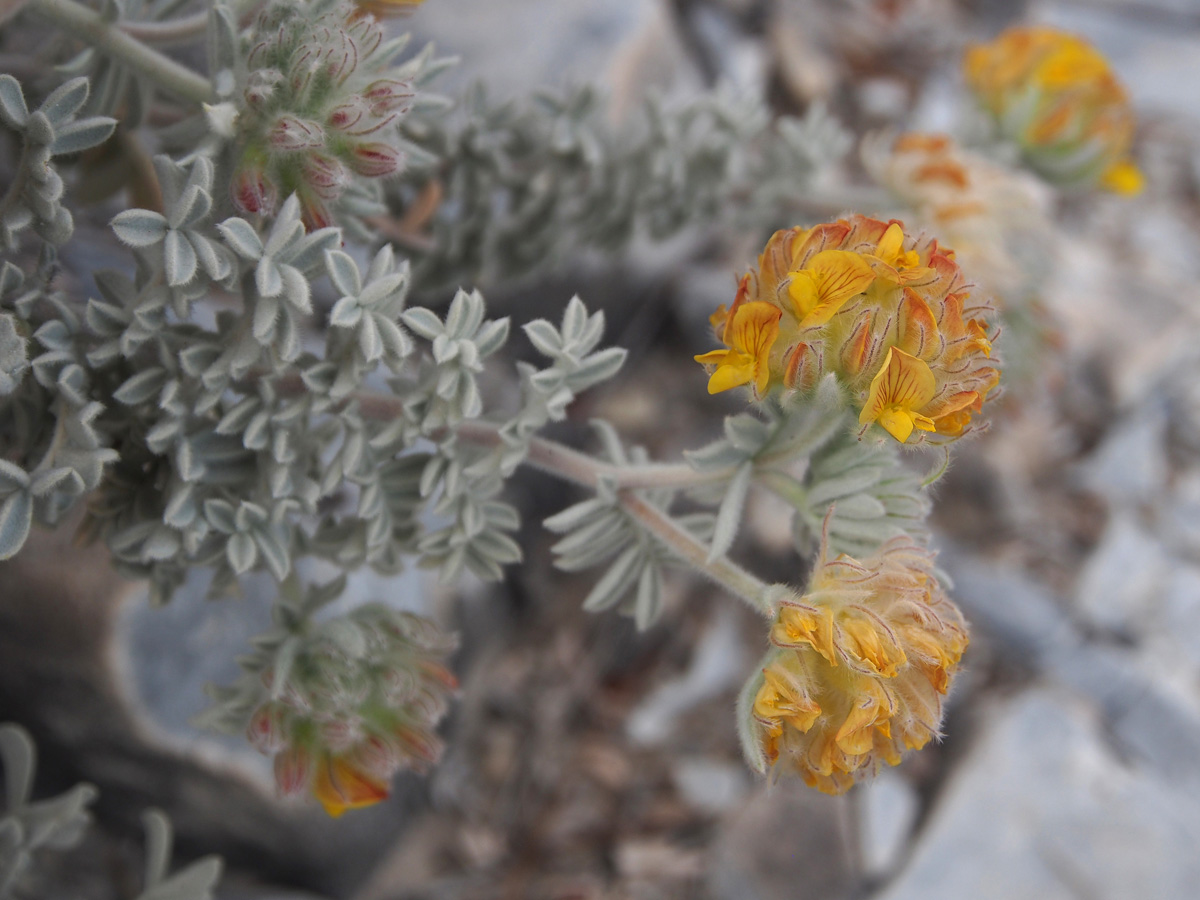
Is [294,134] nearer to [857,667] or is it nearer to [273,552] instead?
[273,552]

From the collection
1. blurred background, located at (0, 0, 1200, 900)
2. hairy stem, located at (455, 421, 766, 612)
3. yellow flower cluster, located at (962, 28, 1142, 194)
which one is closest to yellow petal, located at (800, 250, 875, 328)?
hairy stem, located at (455, 421, 766, 612)

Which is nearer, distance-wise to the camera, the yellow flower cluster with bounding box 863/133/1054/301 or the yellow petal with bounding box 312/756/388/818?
the yellow petal with bounding box 312/756/388/818

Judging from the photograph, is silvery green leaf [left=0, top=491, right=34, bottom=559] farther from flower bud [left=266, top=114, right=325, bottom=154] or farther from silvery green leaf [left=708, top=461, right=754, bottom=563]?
silvery green leaf [left=708, top=461, right=754, bottom=563]

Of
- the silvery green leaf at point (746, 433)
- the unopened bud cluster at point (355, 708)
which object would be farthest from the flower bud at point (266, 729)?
the silvery green leaf at point (746, 433)

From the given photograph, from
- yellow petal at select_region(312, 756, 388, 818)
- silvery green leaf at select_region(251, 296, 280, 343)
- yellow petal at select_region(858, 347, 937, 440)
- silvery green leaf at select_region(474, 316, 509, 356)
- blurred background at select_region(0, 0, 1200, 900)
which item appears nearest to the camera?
yellow petal at select_region(858, 347, 937, 440)

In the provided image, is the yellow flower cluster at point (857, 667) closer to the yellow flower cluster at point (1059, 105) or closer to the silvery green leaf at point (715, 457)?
the silvery green leaf at point (715, 457)

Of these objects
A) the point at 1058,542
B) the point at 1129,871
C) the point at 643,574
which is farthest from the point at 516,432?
the point at 1058,542
